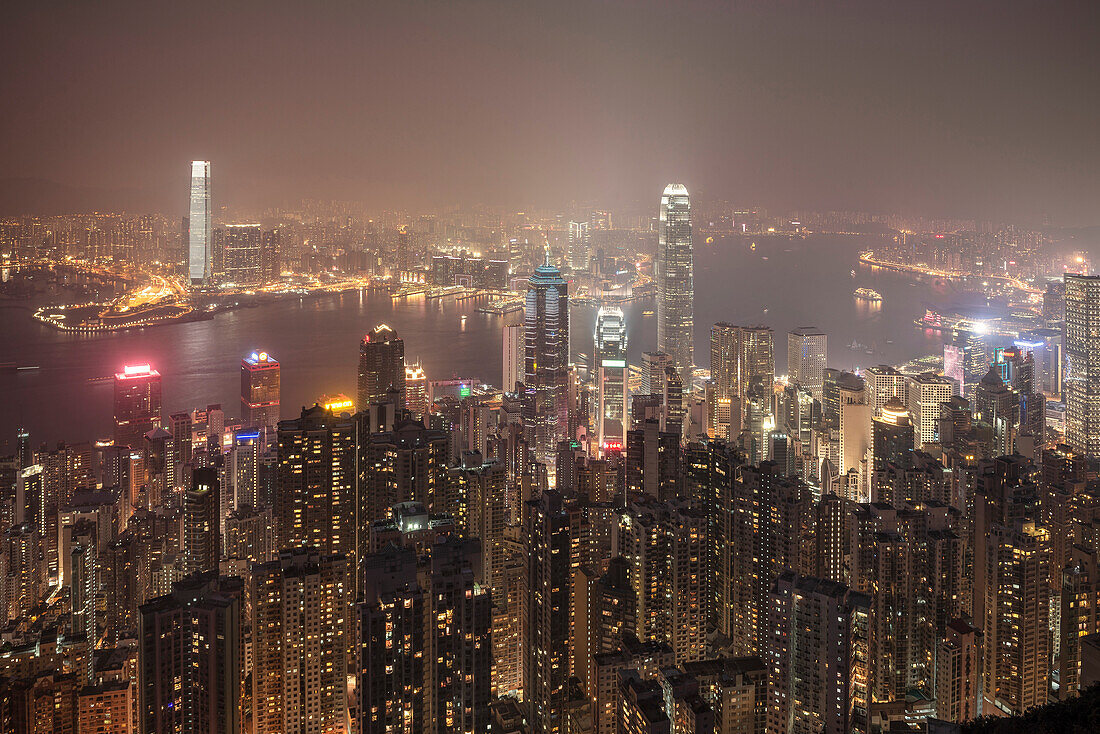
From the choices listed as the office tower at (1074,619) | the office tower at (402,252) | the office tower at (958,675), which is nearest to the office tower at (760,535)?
the office tower at (958,675)

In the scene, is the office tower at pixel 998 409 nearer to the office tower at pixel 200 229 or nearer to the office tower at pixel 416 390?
the office tower at pixel 416 390

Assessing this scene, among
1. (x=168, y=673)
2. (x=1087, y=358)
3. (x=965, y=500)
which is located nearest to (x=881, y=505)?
(x=965, y=500)

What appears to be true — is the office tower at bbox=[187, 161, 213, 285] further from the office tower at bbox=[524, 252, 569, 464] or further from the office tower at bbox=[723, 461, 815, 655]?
the office tower at bbox=[723, 461, 815, 655]

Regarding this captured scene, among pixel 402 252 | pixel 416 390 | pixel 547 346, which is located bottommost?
pixel 416 390

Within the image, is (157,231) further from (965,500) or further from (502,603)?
(965,500)

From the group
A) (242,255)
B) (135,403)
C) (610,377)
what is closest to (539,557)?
(135,403)

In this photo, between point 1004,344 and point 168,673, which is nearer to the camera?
point 168,673

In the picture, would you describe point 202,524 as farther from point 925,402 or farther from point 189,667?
point 925,402

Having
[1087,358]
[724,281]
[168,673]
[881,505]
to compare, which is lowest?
[168,673]
